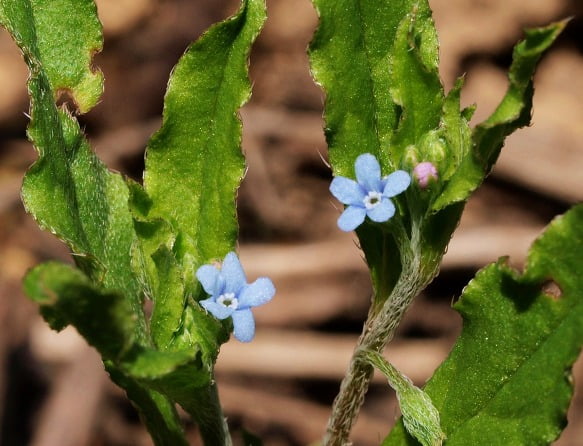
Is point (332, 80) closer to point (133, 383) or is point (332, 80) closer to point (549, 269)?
point (549, 269)

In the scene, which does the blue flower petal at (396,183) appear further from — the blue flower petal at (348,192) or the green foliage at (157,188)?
the green foliage at (157,188)

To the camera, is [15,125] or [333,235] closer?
[333,235]

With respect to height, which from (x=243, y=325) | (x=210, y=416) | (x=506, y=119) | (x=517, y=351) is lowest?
(x=210, y=416)

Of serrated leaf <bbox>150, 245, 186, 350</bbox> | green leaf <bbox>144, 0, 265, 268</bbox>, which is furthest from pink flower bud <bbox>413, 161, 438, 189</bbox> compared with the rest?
serrated leaf <bbox>150, 245, 186, 350</bbox>

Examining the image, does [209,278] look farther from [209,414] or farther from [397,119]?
[397,119]

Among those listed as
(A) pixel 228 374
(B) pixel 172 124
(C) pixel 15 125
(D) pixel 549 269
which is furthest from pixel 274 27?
(D) pixel 549 269

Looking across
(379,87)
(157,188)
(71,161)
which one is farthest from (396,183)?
(71,161)

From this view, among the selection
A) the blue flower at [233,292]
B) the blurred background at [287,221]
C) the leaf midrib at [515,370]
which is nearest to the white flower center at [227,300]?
the blue flower at [233,292]
